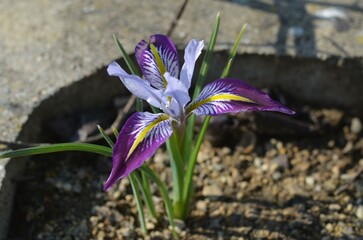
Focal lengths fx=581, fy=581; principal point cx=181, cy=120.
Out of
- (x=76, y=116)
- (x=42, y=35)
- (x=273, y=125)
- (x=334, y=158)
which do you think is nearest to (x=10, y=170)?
(x=76, y=116)

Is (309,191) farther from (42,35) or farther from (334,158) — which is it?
(42,35)

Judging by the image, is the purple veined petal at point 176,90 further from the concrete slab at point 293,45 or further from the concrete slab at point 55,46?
the concrete slab at point 293,45

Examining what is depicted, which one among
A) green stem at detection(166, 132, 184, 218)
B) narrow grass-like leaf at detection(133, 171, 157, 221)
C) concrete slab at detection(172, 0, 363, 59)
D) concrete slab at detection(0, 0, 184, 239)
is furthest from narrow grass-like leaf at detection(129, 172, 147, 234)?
concrete slab at detection(172, 0, 363, 59)

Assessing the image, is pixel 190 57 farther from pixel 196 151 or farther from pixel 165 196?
pixel 165 196

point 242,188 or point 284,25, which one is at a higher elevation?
point 284,25

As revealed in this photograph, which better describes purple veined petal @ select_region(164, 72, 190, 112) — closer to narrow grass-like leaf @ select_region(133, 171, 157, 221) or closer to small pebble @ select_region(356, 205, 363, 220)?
narrow grass-like leaf @ select_region(133, 171, 157, 221)

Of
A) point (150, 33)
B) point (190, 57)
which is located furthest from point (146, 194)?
point (150, 33)
